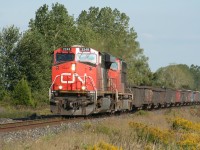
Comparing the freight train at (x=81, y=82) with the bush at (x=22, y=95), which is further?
the bush at (x=22, y=95)

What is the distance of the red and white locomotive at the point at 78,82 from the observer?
2019 cm

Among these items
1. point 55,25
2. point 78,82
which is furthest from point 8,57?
point 78,82

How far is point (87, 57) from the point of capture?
21062 mm

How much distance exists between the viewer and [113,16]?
85500mm

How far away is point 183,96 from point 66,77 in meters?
38.5

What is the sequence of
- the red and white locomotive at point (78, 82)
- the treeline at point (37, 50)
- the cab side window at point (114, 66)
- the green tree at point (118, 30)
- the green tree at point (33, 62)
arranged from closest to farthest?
the red and white locomotive at point (78, 82) → the cab side window at point (114, 66) → the treeline at point (37, 50) → the green tree at point (33, 62) → the green tree at point (118, 30)

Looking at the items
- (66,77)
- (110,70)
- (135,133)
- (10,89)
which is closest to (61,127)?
(135,133)

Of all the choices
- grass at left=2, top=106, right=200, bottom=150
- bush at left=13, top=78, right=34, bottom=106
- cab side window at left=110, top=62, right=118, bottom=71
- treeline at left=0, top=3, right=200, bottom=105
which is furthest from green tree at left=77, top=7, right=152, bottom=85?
grass at left=2, top=106, right=200, bottom=150

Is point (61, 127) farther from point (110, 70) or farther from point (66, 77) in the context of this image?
point (110, 70)

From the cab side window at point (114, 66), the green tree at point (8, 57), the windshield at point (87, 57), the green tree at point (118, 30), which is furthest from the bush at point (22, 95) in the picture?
the green tree at point (118, 30)

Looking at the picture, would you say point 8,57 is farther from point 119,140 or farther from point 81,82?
point 119,140

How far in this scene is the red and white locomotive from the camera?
795 inches

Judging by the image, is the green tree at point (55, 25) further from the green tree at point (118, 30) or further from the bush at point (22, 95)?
the green tree at point (118, 30)

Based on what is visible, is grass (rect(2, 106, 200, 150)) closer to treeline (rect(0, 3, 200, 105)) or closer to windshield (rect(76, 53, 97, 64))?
windshield (rect(76, 53, 97, 64))
